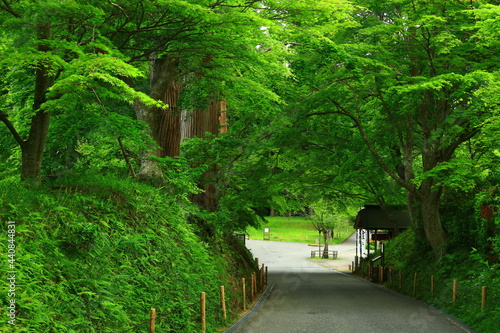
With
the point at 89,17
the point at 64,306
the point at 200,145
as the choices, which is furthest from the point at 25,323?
the point at 200,145

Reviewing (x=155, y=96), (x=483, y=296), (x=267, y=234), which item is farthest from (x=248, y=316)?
(x=267, y=234)

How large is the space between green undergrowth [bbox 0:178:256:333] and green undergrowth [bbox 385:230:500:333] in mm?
6869

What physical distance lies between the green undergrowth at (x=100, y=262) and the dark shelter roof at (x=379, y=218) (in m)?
19.5

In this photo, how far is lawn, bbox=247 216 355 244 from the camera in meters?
74.0

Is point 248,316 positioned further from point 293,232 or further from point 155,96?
point 293,232

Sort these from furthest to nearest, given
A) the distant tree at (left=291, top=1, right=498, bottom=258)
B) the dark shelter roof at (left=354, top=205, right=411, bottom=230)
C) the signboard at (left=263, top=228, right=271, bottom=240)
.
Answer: the signboard at (left=263, top=228, right=271, bottom=240)
the dark shelter roof at (left=354, top=205, right=411, bottom=230)
the distant tree at (left=291, top=1, right=498, bottom=258)

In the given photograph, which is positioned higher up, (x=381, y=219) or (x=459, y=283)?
(x=381, y=219)

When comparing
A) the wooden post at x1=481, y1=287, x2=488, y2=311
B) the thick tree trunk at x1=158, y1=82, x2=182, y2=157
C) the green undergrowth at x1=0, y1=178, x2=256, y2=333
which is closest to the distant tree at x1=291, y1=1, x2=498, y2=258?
the wooden post at x1=481, y1=287, x2=488, y2=311

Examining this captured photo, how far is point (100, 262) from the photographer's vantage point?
823cm

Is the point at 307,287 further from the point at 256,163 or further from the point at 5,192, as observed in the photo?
the point at 5,192

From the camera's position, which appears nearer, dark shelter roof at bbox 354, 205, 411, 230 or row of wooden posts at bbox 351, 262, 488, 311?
row of wooden posts at bbox 351, 262, 488, 311

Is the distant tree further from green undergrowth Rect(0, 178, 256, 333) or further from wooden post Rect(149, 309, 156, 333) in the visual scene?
wooden post Rect(149, 309, 156, 333)

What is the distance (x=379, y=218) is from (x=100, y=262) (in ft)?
81.7

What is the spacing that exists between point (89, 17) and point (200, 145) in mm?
10661
